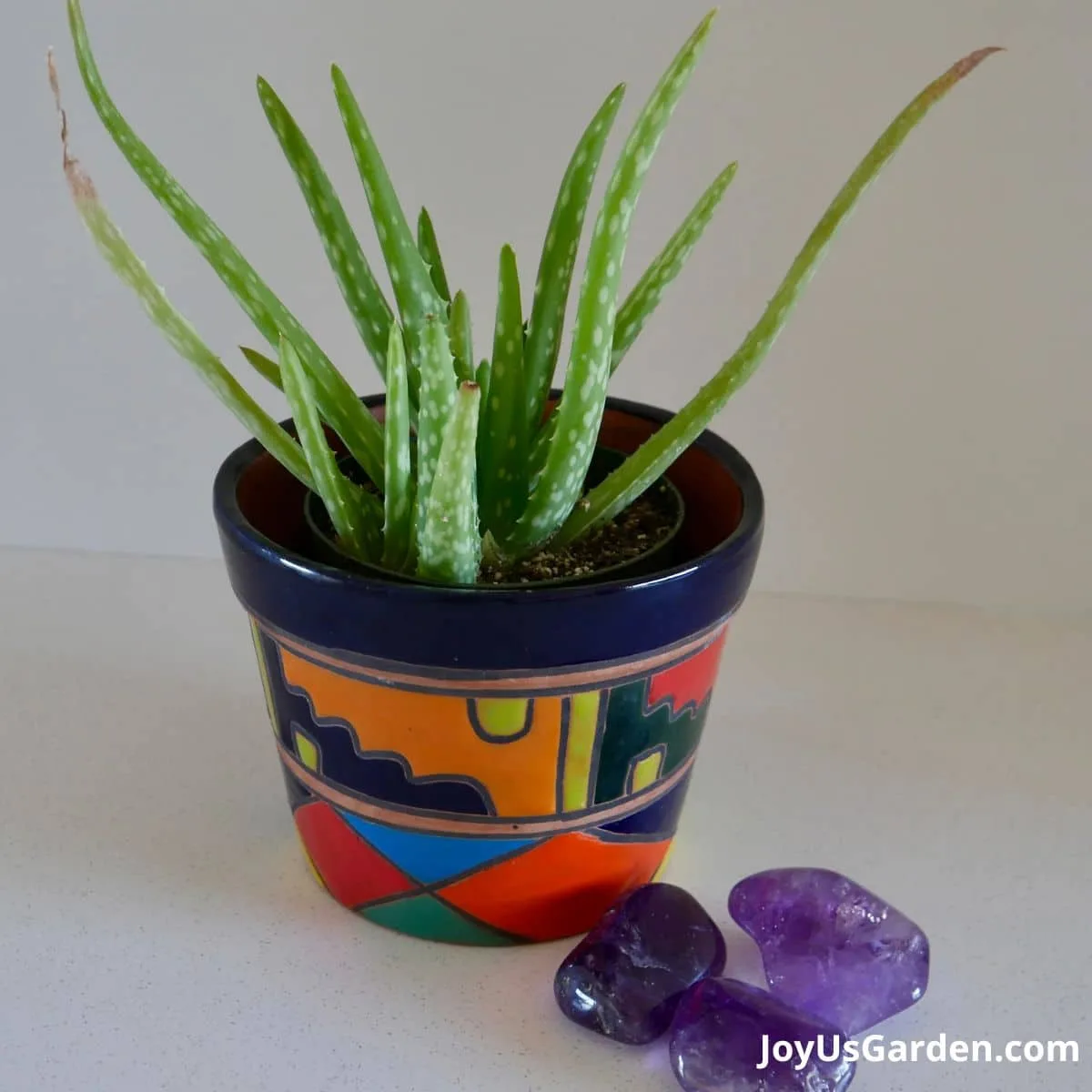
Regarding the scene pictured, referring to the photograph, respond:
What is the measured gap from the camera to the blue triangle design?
1.07ft

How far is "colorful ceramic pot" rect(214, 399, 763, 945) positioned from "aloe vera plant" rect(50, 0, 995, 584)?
0.08 ft

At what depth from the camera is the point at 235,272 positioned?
0.32 meters

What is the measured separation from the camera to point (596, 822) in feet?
1.10

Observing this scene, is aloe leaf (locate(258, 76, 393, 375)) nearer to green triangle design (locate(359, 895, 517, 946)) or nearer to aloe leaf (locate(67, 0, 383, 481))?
aloe leaf (locate(67, 0, 383, 481))

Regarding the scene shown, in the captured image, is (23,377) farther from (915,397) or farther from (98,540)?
(915,397)

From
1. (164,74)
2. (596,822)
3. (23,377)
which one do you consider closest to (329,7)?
(164,74)

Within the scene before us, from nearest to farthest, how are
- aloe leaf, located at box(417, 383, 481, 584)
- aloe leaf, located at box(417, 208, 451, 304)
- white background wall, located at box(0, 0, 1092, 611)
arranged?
1. aloe leaf, located at box(417, 383, 481, 584)
2. aloe leaf, located at box(417, 208, 451, 304)
3. white background wall, located at box(0, 0, 1092, 611)

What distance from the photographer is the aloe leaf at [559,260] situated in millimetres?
337

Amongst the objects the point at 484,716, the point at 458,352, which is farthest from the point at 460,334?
the point at 484,716

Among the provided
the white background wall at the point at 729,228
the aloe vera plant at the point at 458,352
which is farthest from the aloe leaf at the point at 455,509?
the white background wall at the point at 729,228

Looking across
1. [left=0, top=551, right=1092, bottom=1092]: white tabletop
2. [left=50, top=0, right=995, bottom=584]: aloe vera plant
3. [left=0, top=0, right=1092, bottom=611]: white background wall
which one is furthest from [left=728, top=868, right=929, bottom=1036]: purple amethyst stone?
[left=0, top=0, right=1092, bottom=611]: white background wall

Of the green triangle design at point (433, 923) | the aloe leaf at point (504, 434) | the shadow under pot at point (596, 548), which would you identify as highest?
the aloe leaf at point (504, 434)

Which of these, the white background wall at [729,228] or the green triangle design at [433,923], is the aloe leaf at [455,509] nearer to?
the green triangle design at [433,923]

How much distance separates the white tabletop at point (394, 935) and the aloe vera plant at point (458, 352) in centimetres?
12
